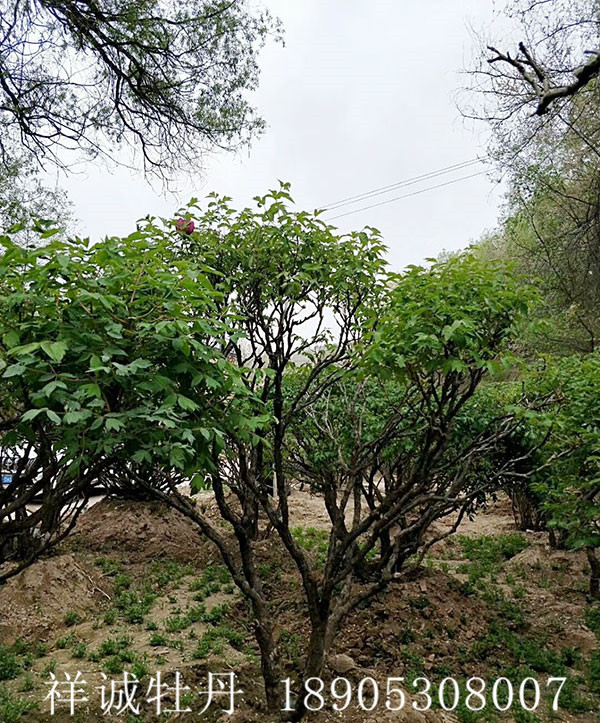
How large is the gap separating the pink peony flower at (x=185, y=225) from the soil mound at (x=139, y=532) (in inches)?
157

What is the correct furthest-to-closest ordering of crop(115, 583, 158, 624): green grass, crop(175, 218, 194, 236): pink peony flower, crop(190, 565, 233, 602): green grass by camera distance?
crop(190, 565, 233, 602): green grass → crop(115, 583, 158, 624): green grass → crop(175, 218, 194, 236): pink peony flower

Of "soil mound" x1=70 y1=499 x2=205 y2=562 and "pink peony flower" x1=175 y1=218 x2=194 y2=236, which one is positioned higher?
"pink peony flower" x1=175 y1=218 x2=194 y2=236

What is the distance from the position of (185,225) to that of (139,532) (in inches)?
174

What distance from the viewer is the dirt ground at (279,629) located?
3.03m

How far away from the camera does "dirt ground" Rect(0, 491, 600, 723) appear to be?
9.95ft

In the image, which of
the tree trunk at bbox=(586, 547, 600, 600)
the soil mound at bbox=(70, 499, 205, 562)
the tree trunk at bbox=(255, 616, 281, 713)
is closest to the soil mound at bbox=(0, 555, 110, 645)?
the soil mound at bbox=(70, 499, 205, 562)

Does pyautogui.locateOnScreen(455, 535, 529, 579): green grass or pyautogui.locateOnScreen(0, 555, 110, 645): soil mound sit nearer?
pyautogui.locateOnScreen(0, 555, 110, 645): soil mound

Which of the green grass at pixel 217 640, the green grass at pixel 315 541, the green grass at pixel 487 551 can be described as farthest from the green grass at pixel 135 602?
the green grass at pixel 487 551

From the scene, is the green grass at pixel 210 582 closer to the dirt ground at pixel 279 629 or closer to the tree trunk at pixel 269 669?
the dirt ground at pixel 279 629

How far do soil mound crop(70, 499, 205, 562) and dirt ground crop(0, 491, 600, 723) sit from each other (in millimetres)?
72

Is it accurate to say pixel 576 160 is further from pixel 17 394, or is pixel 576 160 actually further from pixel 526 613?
pixel 17 394

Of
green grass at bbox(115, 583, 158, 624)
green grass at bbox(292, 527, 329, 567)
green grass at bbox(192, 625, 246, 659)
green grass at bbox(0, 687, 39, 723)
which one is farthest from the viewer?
green grass at bbox(292, 527, 329, 567)

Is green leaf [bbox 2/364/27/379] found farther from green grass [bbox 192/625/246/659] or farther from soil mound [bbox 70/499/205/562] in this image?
soil mound [bbox 70/499/205/562]

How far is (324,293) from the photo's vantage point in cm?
312
